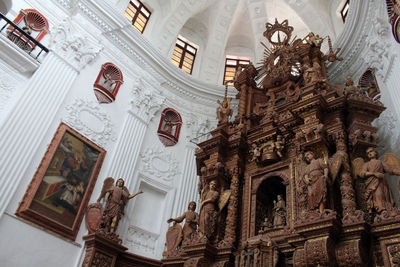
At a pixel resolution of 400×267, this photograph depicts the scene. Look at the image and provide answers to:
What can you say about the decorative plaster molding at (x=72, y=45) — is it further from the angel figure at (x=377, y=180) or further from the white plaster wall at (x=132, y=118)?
the angel figure at (x=377, y=180)

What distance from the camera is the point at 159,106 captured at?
1432cm

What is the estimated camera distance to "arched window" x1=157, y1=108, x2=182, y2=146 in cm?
→ 1405

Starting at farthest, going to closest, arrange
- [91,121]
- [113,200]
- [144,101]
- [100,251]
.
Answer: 1. [144,101]
2. [91,121]
3. [113,200]
4. [100,251]

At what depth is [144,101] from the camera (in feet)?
45.2

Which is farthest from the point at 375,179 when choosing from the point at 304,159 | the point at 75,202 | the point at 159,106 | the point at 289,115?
the point at 159,106

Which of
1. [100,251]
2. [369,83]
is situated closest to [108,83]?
[100,251]

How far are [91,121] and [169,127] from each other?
11.7ft

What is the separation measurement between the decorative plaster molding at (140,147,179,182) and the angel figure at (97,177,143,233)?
1.65 metres

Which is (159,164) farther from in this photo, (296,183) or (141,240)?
(296,183)

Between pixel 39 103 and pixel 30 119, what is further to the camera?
pixel 39 103

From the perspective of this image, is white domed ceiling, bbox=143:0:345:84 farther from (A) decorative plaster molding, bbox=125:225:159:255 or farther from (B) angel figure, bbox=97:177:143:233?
(A) decorative plaster molding, bbox=125:225:159:255

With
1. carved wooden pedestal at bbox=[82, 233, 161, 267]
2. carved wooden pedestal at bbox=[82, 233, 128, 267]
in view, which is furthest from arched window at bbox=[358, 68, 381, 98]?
carved wooden pedestal at bbox=[82, 233, 128, 267]

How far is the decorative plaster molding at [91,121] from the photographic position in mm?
11353

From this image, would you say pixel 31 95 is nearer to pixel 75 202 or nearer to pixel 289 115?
pixel 75 202
